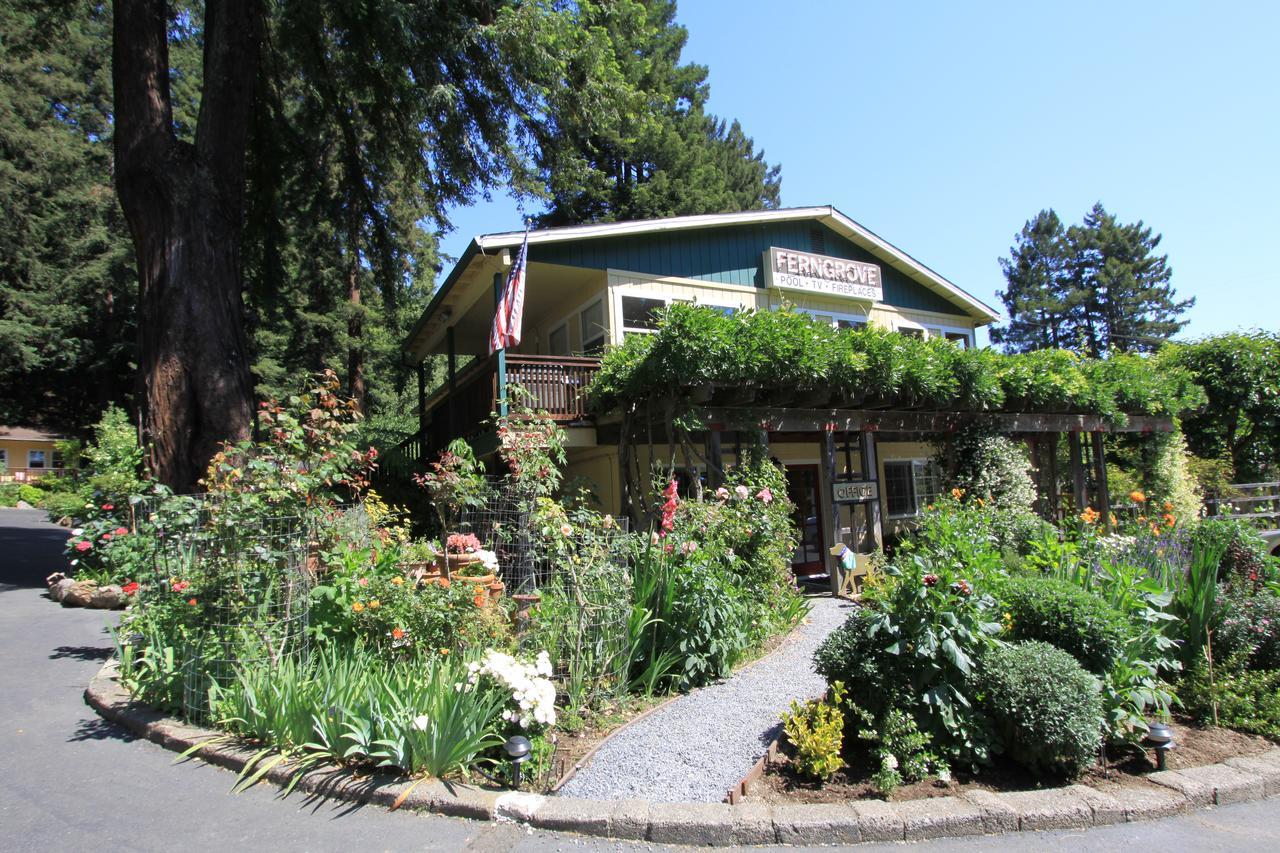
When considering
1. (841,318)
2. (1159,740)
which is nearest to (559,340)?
(841,318)

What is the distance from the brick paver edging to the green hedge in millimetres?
5800

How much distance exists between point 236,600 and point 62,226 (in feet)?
109

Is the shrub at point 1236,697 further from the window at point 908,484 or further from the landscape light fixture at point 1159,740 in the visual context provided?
the window at point 908,484

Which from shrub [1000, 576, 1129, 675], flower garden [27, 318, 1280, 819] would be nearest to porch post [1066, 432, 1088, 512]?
flower garden [27, 318, 1280, 819]

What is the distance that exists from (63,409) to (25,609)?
3173 centimetres

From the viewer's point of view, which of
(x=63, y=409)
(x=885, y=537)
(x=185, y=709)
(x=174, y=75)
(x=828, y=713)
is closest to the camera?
(x=828, y=713)

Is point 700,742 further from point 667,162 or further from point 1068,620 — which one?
point 667,162

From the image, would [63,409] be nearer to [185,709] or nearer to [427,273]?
[427,273]

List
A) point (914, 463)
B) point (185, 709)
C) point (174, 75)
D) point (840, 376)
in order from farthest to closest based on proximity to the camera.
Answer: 1. point (174, 75)
2. point (914, 463)
3. point (840, 376)
4. point (185, 709)

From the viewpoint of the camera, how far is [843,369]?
32.5 ft

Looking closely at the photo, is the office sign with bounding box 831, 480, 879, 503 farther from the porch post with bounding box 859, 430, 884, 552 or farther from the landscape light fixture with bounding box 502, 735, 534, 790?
the landscape light fixture with bounding box 502, 735, 534, 790

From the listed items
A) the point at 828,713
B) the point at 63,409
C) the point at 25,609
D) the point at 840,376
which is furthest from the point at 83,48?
the point at 828,713

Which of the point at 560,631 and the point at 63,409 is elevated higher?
the point at 63,409

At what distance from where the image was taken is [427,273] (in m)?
28.8
